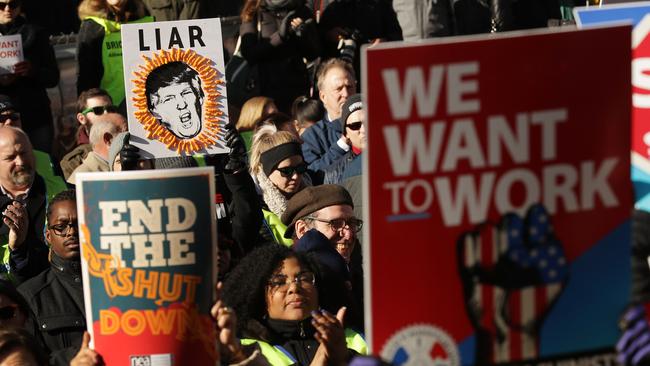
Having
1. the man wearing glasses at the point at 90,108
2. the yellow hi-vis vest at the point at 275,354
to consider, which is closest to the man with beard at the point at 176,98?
the yellow hi-vis vest at the point at 275,354

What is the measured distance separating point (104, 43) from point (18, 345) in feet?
16.6

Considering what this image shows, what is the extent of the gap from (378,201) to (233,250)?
3817 millimetres

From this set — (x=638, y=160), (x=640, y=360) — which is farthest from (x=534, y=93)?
(x=638, y=160)

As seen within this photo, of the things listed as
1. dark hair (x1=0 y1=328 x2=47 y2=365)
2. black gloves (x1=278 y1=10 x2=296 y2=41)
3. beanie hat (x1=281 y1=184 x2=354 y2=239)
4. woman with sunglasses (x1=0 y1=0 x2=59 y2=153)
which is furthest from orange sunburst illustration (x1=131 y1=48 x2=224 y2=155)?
black gloves (x1=278 y1=10 x2=296 y2=41)

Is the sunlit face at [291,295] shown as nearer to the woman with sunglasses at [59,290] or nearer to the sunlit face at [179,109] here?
the woman with sunglasses at [59,290]

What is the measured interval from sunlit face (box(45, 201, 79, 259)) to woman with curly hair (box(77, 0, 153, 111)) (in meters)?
3.56

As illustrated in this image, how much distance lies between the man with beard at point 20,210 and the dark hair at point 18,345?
1649 mm

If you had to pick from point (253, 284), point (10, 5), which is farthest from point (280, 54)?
point (253, 284)

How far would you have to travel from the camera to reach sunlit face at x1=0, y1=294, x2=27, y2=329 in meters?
5.78

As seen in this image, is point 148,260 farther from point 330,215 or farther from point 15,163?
point 15,163

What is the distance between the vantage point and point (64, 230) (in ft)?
21.0

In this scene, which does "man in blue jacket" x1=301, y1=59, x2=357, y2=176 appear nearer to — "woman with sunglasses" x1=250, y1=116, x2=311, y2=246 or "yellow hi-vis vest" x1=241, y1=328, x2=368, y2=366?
"woman with sunglasses" x1=250, y1=116, x2=311, y2=246

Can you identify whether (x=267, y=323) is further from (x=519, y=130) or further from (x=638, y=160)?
(x=519, y=130)

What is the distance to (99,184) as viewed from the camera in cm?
417
